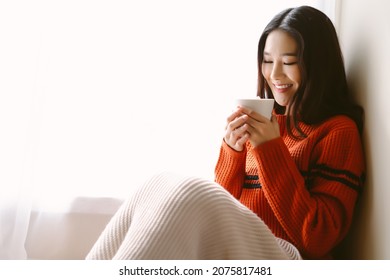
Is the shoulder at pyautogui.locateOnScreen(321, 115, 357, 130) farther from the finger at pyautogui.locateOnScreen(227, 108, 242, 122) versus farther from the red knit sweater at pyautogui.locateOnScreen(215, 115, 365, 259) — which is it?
the finger at pyautogui.locateOnScreen(227, 108, 242, 122)

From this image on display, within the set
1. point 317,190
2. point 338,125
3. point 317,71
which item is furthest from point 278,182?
point 317,71

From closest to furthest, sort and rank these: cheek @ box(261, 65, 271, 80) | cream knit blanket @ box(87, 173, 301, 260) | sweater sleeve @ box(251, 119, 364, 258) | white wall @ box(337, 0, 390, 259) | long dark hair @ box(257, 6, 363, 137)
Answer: cream knit blanket @ box(87, 173, 301, 260) < white wall @ box(337, 0, 390, 259) < sweater sleeve @ box(251, 119, 364, 258) < long dark hair @ box(257, 6, 363, 137) < cheek @ box(261, 65, 271, 80)

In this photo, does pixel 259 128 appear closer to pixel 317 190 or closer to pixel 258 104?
pixel 258 104

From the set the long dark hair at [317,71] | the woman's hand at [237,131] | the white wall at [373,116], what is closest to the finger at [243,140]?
the woman's hand at [237,131]

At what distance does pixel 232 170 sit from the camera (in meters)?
1.51

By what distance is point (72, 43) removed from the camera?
1.83 meters

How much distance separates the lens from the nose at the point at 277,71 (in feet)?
4.85

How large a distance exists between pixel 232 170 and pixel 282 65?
311mm

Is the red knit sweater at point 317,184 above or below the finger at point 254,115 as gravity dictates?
below

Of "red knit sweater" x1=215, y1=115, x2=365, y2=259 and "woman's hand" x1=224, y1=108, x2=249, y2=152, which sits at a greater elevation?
"woman's hand" x1=224, y1=108, x2=249, y2=152

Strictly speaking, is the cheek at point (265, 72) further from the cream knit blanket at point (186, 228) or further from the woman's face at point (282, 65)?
the cream knit blanket at point (186, 228)

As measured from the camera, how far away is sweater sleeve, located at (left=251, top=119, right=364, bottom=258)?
1314 mm

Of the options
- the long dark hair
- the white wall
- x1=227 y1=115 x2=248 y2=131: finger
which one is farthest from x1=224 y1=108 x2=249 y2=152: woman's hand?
the white wall
